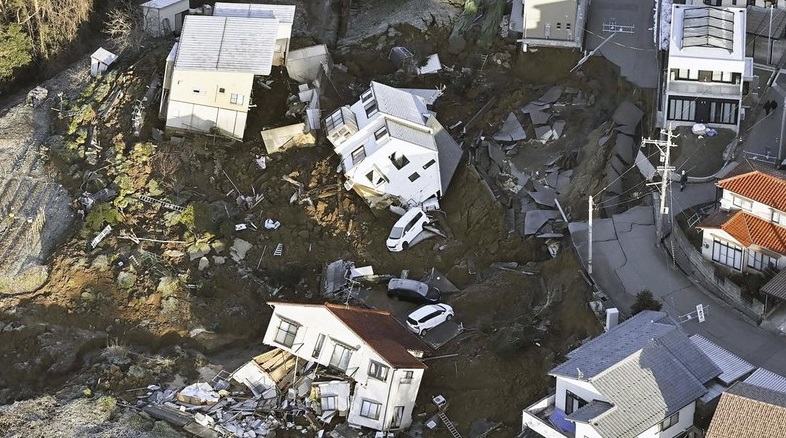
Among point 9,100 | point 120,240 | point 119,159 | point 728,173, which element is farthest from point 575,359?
point 9,100

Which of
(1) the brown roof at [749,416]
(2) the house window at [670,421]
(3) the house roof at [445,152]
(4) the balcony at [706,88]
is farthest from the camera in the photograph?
(3) the house roof at [445,152]

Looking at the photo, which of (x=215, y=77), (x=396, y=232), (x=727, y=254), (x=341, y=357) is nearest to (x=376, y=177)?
(x=396, y=232)

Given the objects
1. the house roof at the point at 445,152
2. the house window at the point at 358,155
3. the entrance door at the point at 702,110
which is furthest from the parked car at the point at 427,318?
the entrance door at the point at 702,110

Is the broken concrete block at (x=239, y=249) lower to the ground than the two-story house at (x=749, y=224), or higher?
lower

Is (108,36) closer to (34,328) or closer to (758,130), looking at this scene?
(34,328)

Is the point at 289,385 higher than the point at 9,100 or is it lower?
lower

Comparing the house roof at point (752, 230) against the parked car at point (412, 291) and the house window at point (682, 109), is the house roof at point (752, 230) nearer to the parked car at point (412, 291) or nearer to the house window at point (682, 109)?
the house window at point (682, 109)
